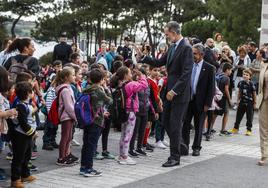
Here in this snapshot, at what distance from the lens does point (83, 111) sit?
759cm

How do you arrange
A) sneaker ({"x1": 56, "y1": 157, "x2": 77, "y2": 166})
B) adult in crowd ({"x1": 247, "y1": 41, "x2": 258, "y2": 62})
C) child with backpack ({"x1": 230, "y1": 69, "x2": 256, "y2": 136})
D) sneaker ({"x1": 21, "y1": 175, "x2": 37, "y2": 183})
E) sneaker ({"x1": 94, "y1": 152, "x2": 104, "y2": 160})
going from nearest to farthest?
1. sneaker ({"x1": 21, "y1": 175, "x2": 37, "y2": 183})
2. sneaker ({"x1": 56, "y1": 157, "x2": 77, "y2": 166})
3. sneaker ({"x1": 94, "y1": 152, "x2": 104, "y2": 160})
4. child with backpack ({"x1": 230, "y1": 69, "x2": 256, "y2": 136})
5. adult in crowd ({"x1": 247, "y1": 41, "x2": 258, "y2": 62})

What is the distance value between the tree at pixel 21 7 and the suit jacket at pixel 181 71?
31.4 meters

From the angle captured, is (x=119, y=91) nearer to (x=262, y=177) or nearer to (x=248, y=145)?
(x=262, y=177)

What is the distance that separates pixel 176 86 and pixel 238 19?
82.7 ft

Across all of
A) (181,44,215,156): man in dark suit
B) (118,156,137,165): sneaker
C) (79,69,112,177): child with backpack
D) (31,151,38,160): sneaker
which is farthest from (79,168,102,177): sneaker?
(181,44,215,156): man in dark suit

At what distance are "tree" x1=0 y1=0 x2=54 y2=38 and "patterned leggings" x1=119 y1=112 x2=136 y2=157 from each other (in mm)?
31284

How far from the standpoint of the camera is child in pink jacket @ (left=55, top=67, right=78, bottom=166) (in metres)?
8.20

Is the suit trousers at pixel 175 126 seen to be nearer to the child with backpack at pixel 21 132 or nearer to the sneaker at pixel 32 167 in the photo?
the sneaker at pixel 32 167

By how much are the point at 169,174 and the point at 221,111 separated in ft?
14.5

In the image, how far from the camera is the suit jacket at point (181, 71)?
27.4ft

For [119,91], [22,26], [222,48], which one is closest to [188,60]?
[119,91]

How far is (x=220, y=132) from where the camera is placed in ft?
40.0

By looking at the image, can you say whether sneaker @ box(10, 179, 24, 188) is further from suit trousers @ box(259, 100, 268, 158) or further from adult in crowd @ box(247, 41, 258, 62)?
adult in crowd @ box(247, 41, 258, 62)

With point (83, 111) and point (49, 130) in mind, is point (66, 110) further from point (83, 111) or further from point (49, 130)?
point (49, 130)
